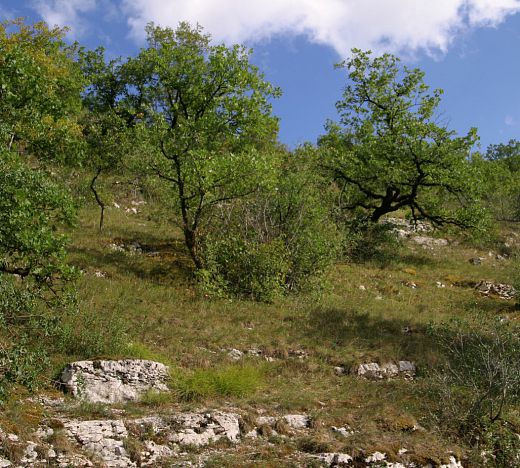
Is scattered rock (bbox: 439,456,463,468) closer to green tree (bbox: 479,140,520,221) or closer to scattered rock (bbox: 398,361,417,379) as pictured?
scattered rock (bbox: 398,361,417,379)

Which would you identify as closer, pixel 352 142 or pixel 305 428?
pixel 305 428

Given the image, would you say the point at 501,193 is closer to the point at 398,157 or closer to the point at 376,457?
the point at 398,157

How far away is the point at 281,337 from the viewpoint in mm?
13617

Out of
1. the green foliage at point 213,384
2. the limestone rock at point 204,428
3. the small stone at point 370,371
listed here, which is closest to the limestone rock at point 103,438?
the limestone rock at point 204,428

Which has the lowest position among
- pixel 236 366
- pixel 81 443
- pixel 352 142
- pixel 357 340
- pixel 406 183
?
pixel 81 443

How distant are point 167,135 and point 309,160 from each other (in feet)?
20.7

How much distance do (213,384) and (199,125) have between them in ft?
40.2

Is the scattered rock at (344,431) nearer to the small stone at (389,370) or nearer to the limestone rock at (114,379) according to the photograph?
the limestone rock at (114,379)

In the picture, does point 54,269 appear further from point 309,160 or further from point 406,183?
point 406,183

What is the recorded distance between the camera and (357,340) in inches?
552

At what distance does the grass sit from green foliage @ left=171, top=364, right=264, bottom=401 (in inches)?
0.9

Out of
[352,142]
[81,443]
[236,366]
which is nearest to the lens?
[81,443]

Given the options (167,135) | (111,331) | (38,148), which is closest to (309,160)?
(167,135)

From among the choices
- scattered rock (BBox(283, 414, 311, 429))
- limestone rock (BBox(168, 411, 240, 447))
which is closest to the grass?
scattered rock (BBox(283, 414, 311, 429))
